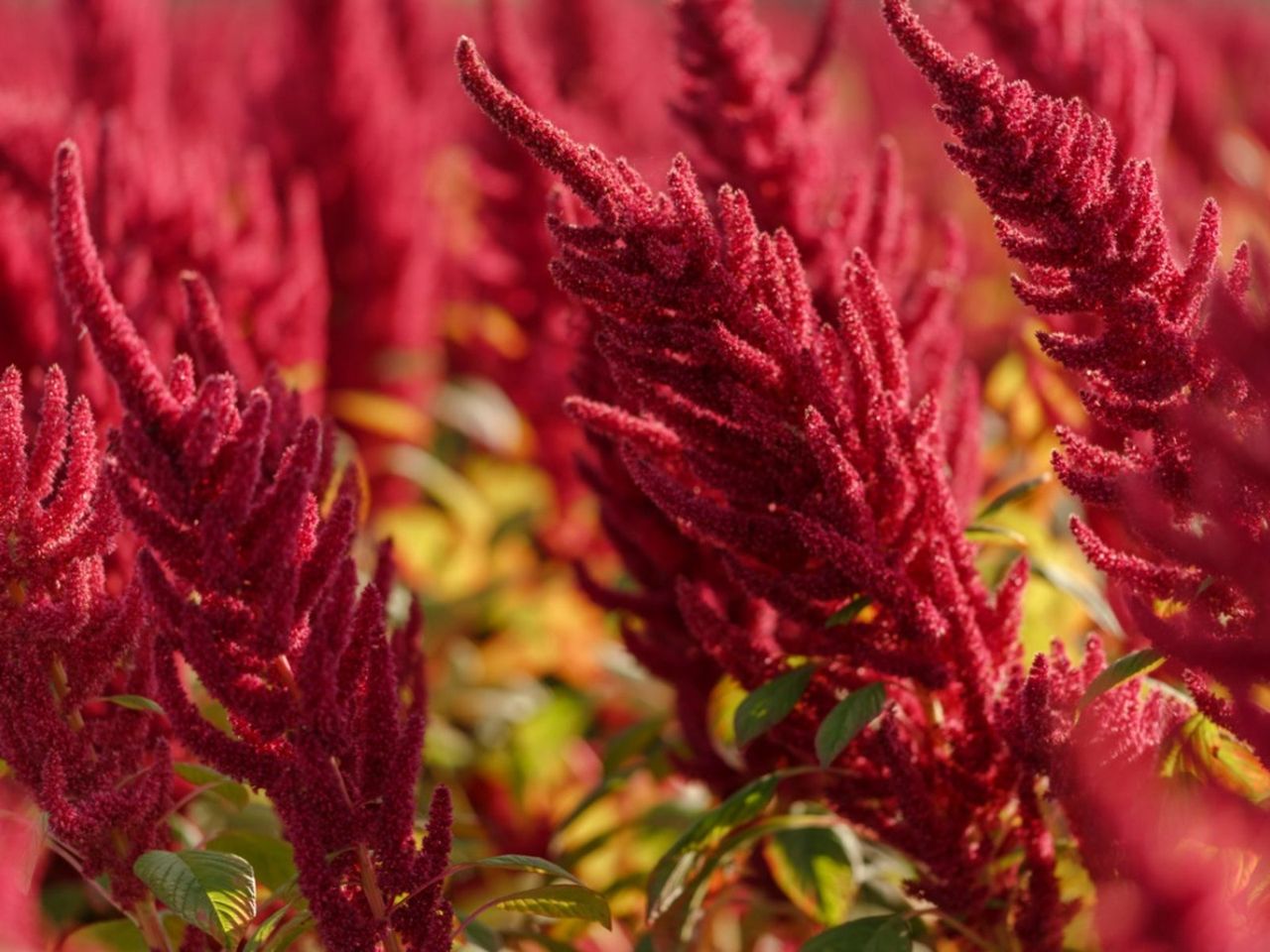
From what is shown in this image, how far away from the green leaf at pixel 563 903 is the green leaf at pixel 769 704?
7.9 inches

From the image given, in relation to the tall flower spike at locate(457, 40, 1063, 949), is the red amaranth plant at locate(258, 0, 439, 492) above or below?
above

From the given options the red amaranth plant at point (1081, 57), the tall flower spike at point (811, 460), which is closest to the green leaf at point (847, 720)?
the tall flower spike at point (811, 460)

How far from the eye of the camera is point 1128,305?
3.91ft

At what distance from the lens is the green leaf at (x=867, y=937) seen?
4.70ft

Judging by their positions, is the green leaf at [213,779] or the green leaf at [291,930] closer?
the green leaf at [291,930]

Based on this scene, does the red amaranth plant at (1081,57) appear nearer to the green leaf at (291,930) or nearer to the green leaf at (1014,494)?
the green leaf at (1014,494)

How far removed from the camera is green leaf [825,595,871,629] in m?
1.37

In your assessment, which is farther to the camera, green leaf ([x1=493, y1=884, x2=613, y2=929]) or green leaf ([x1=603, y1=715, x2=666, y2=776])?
green leaf ([x1=603, y1=715, x2=666, y2=776])

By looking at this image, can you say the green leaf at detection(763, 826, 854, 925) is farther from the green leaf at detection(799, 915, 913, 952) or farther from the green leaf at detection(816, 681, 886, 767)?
→ the green leaf at detection(816, 681, 886, 767)

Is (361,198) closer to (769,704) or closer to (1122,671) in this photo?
(769,704)

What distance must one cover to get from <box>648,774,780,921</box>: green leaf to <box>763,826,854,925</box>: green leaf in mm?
132

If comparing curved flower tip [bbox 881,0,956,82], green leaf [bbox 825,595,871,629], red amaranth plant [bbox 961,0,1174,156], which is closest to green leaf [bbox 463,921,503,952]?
green leaf [bbox 825,595,871,629]

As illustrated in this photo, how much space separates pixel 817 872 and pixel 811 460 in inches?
24.6

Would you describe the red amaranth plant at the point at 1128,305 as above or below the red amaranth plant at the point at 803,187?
below
